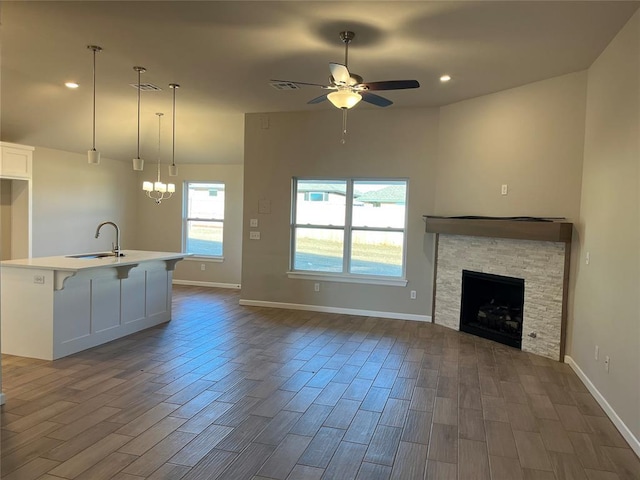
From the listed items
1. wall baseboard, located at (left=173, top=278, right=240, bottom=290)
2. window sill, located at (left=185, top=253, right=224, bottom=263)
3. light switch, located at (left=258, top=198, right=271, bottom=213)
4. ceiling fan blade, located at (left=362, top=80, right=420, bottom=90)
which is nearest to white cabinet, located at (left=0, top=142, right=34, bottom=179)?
window sill, located at (left=185, top=253, right=224, bottom=263)

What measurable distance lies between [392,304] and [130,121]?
16.7 feet

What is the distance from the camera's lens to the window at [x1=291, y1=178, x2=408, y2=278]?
6305 millimetres

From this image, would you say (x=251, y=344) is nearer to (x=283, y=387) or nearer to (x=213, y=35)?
(x=283, y=387)

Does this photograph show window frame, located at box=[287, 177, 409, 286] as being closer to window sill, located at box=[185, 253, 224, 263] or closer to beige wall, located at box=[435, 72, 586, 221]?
beige wall, located at box=[435, 72, 586, 221]

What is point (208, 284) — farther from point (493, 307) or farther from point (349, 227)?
point (493, 307)

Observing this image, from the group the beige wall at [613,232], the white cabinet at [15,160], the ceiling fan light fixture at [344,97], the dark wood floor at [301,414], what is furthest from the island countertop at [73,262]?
the beige wall at [613,232]

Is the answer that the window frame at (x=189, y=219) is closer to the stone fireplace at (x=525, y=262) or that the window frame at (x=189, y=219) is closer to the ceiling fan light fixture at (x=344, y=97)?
the stone fireplace at (x=525, y=262)

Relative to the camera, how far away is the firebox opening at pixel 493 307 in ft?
16.8

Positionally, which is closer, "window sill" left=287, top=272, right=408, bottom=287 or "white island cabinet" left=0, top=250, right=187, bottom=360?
"white island cabinet" left=0, top=250, right=187, bottom=360

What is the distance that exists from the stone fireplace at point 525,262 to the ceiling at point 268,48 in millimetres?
1612

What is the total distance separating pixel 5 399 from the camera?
123 inches

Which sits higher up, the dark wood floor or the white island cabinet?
the white island cabinet

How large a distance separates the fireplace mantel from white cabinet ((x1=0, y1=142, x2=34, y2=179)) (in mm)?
5976

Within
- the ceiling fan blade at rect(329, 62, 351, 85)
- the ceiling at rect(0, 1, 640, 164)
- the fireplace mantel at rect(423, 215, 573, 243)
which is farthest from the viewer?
the fireplace mantel at rect(423, 215, 573, 243)
